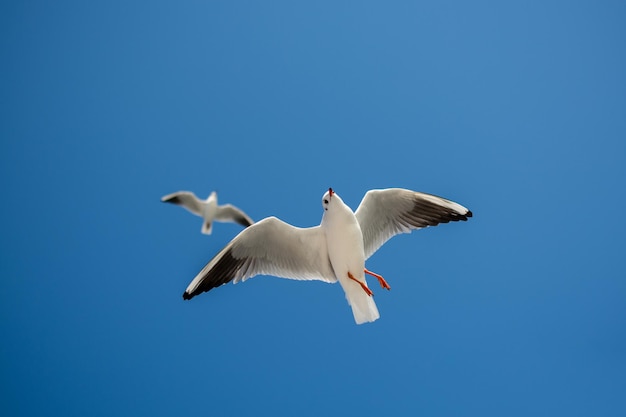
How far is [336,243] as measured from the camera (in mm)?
4512

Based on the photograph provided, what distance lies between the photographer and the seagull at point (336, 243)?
4.47 meters

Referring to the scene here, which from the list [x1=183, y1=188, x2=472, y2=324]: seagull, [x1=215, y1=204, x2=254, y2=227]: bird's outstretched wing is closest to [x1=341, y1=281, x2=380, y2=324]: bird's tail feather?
[x1=183, y1=188, x2=472, y2=324]: seagull

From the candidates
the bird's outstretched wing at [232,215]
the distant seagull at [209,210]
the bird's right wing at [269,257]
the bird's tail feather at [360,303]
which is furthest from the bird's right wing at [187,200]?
the bird's tail feather at [360,303]

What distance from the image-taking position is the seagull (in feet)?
14.7

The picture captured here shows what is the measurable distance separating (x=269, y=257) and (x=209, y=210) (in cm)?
270

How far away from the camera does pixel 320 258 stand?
190 inches

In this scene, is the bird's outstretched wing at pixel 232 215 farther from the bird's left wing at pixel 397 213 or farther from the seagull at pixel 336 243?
the bird's left wing at pixel 397 213

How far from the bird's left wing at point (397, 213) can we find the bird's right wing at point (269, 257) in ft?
1.30

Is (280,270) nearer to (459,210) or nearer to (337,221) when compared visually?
(337,221)

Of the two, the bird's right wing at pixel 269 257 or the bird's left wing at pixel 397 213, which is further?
the bird's left wing at pixel 397 213

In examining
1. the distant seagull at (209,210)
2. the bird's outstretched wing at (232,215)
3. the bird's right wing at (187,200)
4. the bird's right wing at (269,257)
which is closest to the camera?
the bird's right wing at (269,257)

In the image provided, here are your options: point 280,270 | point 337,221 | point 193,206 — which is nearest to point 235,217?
point 193,206

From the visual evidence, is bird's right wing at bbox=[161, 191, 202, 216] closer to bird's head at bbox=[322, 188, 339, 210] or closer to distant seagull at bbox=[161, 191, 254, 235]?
distant seagull at bbox=[161, 191, 254, 235]

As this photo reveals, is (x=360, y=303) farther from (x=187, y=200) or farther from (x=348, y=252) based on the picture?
(x=187, y=200)
